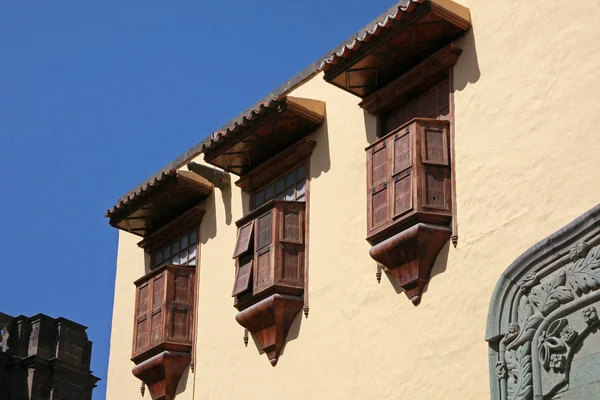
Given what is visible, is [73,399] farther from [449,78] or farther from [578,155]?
[578,155]

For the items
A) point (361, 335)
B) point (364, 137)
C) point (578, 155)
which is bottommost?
point (361, 335)

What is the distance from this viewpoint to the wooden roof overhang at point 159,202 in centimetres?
1719

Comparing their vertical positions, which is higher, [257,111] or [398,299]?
[257,111]

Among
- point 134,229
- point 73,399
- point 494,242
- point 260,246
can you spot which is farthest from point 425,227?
point 73,399

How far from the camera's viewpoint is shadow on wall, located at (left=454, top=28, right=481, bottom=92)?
1356 cm

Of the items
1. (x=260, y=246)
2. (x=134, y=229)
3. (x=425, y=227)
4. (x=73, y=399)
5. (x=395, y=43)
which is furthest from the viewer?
(x=73, y=399)

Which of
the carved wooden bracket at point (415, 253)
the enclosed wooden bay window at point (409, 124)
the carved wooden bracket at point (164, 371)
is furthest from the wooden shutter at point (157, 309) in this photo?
the carved wooden bracket at point (415, 253)

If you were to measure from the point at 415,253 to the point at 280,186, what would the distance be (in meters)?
3.20

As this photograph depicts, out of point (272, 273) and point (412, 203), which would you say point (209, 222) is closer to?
point (272, 273)

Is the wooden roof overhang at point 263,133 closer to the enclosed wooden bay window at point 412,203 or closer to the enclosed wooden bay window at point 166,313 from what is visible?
the enclosed wooden bay window at point 166,313

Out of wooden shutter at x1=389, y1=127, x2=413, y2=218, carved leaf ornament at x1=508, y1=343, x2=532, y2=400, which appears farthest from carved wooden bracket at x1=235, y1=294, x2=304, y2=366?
carved leaf ornament at x1=508, y1=343, x2=532, y2=400

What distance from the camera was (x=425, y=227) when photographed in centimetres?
1309

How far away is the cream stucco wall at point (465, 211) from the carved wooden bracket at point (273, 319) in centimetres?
12

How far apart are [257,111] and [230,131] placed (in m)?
0.50
